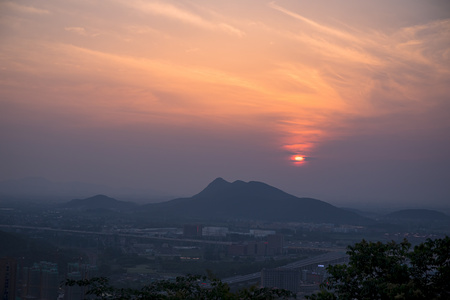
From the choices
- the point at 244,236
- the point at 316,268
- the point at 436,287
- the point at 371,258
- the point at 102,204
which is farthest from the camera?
the point at 102,204

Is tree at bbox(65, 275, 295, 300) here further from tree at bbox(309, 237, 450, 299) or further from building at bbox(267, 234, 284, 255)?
building at bbox(267, 234, 284, 255)

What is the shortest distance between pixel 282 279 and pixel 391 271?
10.5m

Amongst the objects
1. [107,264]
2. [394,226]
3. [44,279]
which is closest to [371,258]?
[44,279]

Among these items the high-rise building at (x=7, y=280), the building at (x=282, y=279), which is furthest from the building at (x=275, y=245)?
the high-rise building at (x=7, y=280)

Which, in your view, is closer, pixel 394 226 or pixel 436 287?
pixel 436 287

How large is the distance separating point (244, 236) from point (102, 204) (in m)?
36.0

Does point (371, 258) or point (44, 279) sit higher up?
point (371, 258)

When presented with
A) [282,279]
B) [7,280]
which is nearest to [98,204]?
[7,280]

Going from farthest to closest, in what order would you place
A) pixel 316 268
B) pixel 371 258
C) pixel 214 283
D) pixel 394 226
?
pixel 394 226 < pixel 316 268 < pixel 214 283 < pixel 371 258

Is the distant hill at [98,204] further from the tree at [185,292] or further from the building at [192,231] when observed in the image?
the tree at [185,292]

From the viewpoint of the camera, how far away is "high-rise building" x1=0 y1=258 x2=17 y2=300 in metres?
14.5

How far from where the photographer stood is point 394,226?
48562 mm

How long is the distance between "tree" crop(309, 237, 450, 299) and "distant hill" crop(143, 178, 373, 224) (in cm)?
5168

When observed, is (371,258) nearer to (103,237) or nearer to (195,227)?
(103,237)
